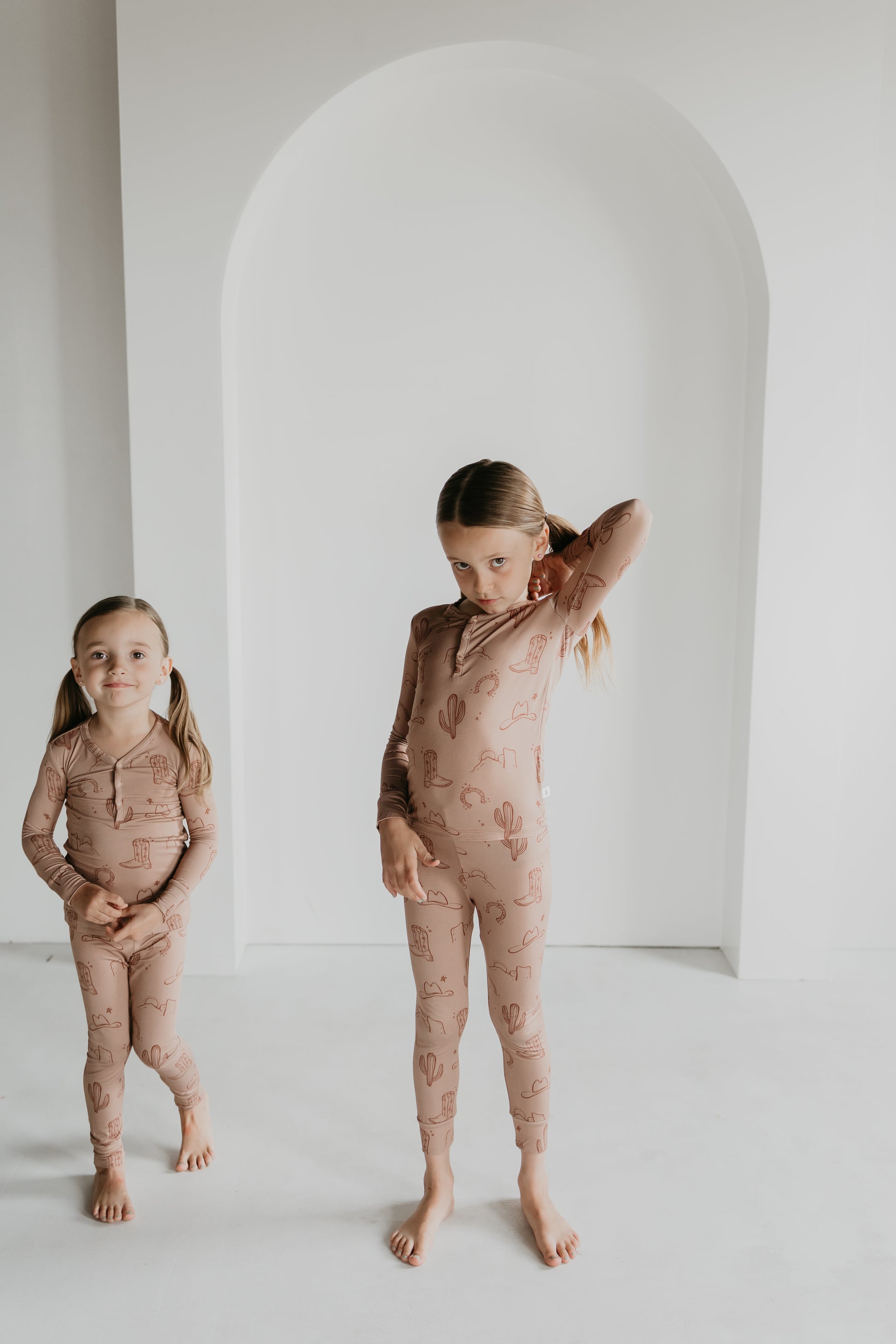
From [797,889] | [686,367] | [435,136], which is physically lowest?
[797,889]

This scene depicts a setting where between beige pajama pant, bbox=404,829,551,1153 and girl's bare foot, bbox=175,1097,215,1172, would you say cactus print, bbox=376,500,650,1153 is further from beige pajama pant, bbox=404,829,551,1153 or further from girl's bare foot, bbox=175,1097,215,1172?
girl's bare foot, bbox=175,1097,215,1172

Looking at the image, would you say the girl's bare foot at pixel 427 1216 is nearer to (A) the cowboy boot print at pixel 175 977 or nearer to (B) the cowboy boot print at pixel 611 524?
(A) the cowboy boot print at pixel 175 977

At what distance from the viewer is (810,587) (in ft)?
8.79

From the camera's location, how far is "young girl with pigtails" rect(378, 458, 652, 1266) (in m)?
1.58

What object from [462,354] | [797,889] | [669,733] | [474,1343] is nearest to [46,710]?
[462,354]

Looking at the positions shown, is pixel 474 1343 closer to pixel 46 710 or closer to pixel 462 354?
pixel 46 710

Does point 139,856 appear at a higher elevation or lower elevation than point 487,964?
higher

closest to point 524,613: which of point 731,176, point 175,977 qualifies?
point 175,977

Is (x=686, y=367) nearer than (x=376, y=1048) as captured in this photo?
No

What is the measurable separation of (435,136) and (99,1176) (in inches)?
105

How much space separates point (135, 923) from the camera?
1.73 m

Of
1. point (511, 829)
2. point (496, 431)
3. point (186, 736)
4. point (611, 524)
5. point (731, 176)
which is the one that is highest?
point (731, 176)

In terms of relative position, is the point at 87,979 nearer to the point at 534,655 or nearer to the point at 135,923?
the point at 135,923

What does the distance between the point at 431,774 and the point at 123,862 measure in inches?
23.7
